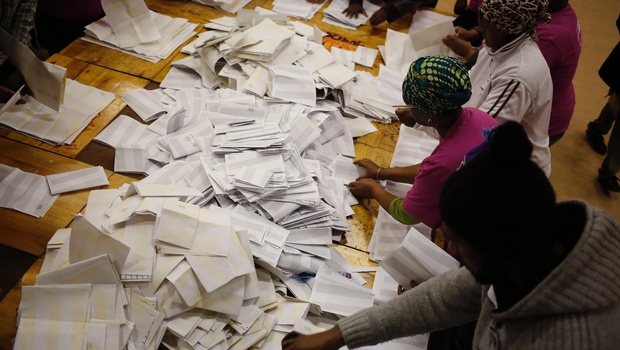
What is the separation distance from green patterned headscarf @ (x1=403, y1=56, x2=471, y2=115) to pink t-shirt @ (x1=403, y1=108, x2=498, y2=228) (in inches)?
3.7

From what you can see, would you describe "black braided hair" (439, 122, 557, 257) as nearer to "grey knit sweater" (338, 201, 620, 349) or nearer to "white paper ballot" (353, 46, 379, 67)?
"grey knit sweater" (338, 201, 620, 349)

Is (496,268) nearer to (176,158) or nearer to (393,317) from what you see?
(393,317)

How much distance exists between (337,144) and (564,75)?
3.44 feet

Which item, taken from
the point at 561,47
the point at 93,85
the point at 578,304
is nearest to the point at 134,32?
the point at 93,85

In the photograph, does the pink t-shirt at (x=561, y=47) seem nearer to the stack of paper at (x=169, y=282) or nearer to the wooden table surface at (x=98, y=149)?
the wooden table surface at (x=98, y=149)

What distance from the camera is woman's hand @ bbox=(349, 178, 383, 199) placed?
84.3 inches

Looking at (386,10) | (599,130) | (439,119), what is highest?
(439,119)

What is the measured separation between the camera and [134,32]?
112 inches

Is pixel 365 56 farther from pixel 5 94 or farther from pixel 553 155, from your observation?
pixel 5 94

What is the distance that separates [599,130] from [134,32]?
3.15 metres

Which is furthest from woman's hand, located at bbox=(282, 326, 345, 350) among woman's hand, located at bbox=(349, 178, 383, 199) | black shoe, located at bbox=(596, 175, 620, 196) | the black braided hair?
black shoe, located at bbox=(596, 175, 620, 196)

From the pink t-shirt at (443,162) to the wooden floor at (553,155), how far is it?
33 centimetres

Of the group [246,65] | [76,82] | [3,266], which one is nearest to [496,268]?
[3,266]

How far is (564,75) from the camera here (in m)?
2.30
